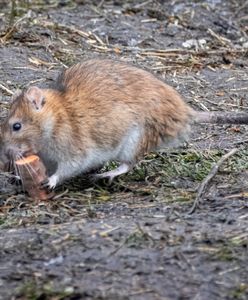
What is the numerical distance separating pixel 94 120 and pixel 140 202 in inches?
31.1

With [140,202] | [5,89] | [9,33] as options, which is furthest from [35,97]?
[9,33]

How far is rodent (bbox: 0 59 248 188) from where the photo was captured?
283 inches

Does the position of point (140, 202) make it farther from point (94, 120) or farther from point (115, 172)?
point (94, 120)

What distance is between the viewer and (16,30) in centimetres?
1133

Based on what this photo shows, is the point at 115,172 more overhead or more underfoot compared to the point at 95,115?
more underfoot

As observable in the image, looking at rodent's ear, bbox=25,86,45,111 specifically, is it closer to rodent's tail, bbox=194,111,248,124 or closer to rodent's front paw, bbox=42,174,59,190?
rodent's front paw, bbox=42,174,59,190

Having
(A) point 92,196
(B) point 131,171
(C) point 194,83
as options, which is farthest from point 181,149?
(C) point 194,83

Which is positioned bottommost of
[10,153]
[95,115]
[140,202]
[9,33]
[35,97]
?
[140,202]

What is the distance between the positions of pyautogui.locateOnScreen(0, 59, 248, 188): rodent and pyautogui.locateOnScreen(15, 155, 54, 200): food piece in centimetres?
8

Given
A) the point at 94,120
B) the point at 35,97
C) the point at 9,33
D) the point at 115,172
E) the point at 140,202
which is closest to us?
the point at 140,202

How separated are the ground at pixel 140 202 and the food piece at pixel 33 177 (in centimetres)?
8

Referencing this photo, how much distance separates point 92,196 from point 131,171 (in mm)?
666

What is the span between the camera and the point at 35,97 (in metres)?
7.18

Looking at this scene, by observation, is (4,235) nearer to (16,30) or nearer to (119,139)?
(119,139)
